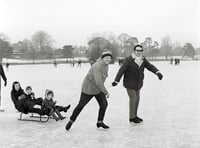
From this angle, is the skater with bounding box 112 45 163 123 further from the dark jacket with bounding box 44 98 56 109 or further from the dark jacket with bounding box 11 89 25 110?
the dark jacket with bounding box 11 89 25 110

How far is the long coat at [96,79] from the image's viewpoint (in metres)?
4.10

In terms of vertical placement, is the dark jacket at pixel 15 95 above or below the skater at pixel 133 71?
below

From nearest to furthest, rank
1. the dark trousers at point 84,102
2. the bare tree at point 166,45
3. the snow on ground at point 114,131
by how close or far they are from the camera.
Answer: the snow on ground at point 114,131 < the dark trousers at point 84,102 < the bare tree at point 166,45

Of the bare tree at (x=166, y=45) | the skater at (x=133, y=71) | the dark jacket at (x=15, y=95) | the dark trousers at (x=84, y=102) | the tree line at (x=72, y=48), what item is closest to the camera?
the dark trousers at (x=84, y=102)

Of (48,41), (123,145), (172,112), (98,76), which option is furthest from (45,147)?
(48,41)

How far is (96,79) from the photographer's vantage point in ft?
13.4

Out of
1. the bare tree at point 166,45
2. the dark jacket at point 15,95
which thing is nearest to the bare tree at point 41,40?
the bare tree at point 166,45

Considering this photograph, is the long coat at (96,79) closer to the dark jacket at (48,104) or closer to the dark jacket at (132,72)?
the dark jacket at (132,72)

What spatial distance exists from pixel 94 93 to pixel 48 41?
83.3 metres

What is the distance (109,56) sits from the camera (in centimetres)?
423

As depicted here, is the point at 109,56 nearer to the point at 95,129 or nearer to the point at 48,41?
the point at 95,129

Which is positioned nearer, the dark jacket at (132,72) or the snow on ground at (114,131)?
the snow on ground at (114,131)

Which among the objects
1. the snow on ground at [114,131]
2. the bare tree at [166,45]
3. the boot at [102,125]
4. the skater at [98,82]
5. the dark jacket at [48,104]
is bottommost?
the snow on ground at [114,131]

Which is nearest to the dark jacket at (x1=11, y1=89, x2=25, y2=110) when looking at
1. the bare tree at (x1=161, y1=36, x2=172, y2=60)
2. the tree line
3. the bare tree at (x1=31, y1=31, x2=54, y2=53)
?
the tree line
